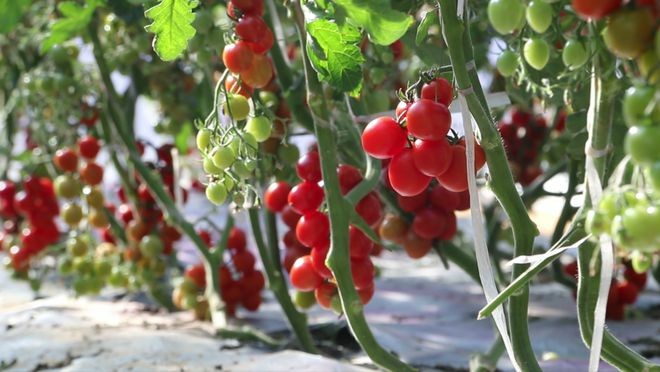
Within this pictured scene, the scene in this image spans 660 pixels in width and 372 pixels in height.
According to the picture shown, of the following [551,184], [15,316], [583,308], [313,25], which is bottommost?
[15,316]

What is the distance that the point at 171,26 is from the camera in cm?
56

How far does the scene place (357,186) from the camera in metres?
0.70

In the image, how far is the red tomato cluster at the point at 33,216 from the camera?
51.9 inches

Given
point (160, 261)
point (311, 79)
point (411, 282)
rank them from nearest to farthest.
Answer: point (311, 79)
point (160, 261)
point (411, 282)

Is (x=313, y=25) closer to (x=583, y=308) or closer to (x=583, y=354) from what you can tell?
(x=583, y=308)

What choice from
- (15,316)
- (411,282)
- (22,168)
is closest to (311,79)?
(15,316)

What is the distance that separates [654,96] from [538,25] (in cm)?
9

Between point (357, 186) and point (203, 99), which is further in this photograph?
point (203, 99)

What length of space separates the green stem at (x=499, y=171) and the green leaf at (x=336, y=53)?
69mm

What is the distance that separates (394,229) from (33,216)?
2.53ft

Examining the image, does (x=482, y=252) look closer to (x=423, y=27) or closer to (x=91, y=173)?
(x=423, y=27)

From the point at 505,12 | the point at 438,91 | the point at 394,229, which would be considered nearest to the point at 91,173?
the point at 394,229

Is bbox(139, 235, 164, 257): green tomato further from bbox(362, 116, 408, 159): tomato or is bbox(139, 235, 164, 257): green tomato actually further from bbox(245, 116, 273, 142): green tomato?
bbox(362, 116, 408, 159): tomato

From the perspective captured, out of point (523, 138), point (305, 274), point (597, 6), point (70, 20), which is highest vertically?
point (523, 138)
